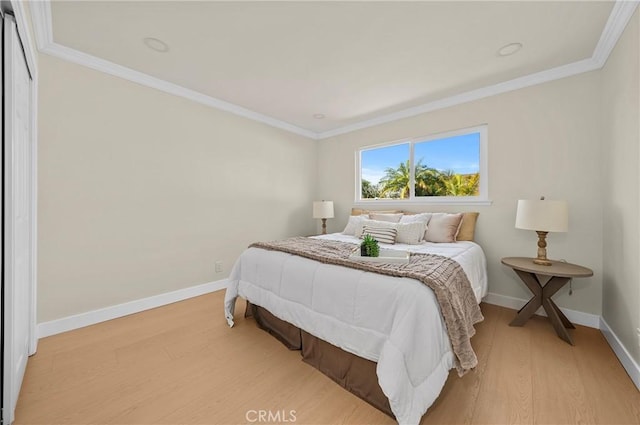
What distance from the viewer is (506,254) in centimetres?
284

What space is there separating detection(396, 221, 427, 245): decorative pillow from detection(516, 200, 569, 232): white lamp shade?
0.89m

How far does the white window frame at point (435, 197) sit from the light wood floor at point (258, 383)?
147 cm

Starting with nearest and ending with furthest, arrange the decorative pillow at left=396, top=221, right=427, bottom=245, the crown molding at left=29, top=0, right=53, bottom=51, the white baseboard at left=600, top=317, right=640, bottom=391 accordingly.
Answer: the white baseboard at left=600, top=317, right=640, bottom=391 < the crown molding at left=29, top=0, right=53, bottom=51 < the decorative pillow at left=396, top=221, right=427, bottom=245

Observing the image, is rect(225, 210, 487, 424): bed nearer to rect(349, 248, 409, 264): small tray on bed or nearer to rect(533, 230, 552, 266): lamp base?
rect(349, 248, 409, 264): small tray on bed

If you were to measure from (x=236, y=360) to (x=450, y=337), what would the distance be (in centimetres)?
145

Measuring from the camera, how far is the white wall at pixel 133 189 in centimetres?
224

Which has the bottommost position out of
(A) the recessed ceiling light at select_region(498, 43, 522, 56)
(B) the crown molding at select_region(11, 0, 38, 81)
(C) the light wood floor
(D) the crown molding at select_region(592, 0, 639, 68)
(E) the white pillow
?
(C) the light wood floor

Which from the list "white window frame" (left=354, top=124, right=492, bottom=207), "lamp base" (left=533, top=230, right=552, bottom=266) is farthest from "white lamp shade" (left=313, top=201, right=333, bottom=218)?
"lamp base" (left=533, top=230, right=552, bottom=266)

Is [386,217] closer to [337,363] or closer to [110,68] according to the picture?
[337,363]

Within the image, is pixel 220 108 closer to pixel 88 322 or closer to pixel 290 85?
pixel 290 85

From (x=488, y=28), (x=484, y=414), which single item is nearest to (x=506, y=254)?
(x=484, y=414)

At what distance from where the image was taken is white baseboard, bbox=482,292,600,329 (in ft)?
7.82

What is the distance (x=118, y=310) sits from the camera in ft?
8.44

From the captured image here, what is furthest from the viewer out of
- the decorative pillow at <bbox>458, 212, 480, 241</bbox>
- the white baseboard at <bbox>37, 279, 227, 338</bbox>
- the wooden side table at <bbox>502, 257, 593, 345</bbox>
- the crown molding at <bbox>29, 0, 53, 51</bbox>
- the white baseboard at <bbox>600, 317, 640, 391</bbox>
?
the decorative pillow at <bbox>458, 212, 480, 241</bbox>
